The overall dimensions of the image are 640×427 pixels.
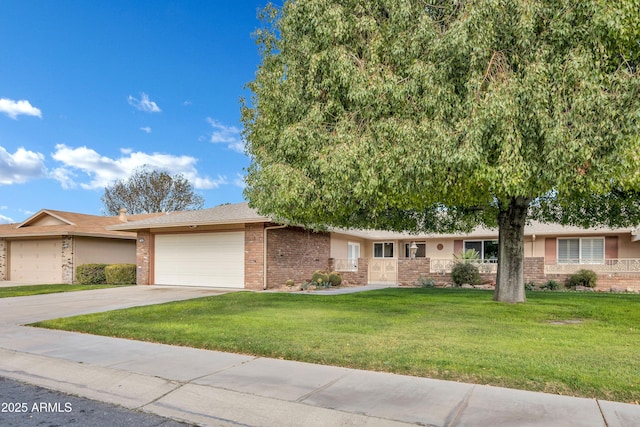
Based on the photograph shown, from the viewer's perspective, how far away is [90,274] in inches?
894

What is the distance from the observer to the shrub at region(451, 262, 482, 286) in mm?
21703

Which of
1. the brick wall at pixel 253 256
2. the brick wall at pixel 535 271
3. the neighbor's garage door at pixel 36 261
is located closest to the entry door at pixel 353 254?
the brick wall at pixel 253 256

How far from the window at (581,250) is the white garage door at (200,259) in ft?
56.9

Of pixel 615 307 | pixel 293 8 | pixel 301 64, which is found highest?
pixel 293 8

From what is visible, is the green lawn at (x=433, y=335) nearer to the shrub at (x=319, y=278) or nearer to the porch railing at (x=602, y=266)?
the shrub at (x=319, y=278)

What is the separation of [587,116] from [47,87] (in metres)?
24.4

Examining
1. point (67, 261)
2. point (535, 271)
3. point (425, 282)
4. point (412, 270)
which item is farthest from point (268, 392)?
point (67, 261)

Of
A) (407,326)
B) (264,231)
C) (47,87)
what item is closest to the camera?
(407,326)

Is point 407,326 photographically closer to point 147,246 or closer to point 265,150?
point 265,150

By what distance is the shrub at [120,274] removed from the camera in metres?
22.3

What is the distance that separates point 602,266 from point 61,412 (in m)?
23.9

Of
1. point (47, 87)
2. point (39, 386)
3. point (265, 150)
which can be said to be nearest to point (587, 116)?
point (265, 150)

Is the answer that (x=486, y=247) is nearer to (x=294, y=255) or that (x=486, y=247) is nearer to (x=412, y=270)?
(x=412, y=270)

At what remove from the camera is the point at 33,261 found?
83.2 ft
